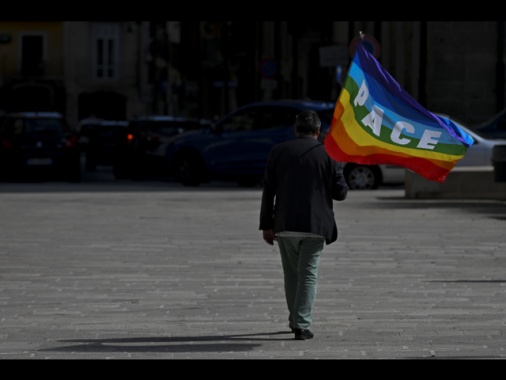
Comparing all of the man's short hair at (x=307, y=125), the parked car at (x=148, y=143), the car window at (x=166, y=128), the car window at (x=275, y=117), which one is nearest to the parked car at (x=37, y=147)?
the parked car at (x=148, y=143)

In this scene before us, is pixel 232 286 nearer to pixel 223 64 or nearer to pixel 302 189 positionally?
pixel 302 189

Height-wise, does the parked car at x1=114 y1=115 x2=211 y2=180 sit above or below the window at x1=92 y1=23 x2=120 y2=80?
below

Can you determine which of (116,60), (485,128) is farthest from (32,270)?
(116,60)

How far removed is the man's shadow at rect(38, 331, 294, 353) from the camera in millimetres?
10305

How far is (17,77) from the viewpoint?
9012 centimetres

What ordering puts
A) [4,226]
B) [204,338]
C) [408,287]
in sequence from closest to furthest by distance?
[204,338]
[408,287]
[4,226]

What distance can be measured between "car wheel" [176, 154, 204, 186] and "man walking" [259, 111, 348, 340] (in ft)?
74.0

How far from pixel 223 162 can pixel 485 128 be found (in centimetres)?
534

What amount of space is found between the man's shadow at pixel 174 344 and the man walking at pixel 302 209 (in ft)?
1.05

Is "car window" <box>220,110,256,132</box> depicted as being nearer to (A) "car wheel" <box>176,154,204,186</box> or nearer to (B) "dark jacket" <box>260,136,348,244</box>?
(A) "car wheel" <box>176,154,204,186</box>

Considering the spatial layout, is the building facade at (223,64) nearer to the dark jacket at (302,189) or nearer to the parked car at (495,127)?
the parked car at (495,127)

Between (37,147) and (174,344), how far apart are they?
2720 cm

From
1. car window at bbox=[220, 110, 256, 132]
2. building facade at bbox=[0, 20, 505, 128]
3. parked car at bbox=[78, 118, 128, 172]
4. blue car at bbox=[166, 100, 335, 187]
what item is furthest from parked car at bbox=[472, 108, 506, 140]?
parked car at bbox=[78, 118, 128, 172]

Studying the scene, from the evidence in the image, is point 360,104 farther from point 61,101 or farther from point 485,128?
point 61,101
